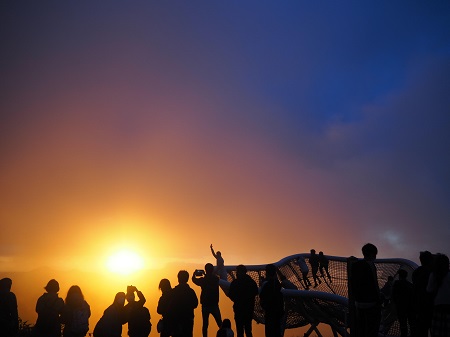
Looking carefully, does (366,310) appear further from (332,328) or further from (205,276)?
(332,328)

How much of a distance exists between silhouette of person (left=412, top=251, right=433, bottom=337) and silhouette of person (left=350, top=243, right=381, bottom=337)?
75cm

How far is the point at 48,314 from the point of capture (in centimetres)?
811

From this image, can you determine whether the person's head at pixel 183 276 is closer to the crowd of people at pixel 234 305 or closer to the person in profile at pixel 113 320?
the crowd of people at pixel 234 305

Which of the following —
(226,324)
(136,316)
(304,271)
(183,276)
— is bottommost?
(226,324)

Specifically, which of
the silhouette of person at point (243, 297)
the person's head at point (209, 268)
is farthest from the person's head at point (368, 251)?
the person's head at point (209, 268)

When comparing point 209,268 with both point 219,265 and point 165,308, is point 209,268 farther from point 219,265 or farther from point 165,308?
point 219,265

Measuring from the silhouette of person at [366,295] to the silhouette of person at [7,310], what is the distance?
6.67 m

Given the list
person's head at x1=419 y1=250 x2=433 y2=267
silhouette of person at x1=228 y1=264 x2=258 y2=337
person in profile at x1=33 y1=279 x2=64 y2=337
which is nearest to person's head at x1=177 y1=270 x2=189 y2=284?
silhouette of person at x1=228 y1=264 x2=258 y2=337

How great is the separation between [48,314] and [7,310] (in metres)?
0.84

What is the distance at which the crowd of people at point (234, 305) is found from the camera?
6461 millimetres

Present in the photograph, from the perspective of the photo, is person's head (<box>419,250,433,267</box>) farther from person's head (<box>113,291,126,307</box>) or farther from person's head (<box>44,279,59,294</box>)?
person's head (<box>44,279,59,294</box>)

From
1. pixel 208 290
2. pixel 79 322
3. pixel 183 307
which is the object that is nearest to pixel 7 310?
pixel 79 322

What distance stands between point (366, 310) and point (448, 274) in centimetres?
139

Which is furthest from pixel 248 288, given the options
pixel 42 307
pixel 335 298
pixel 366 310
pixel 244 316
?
pixel 42 307
